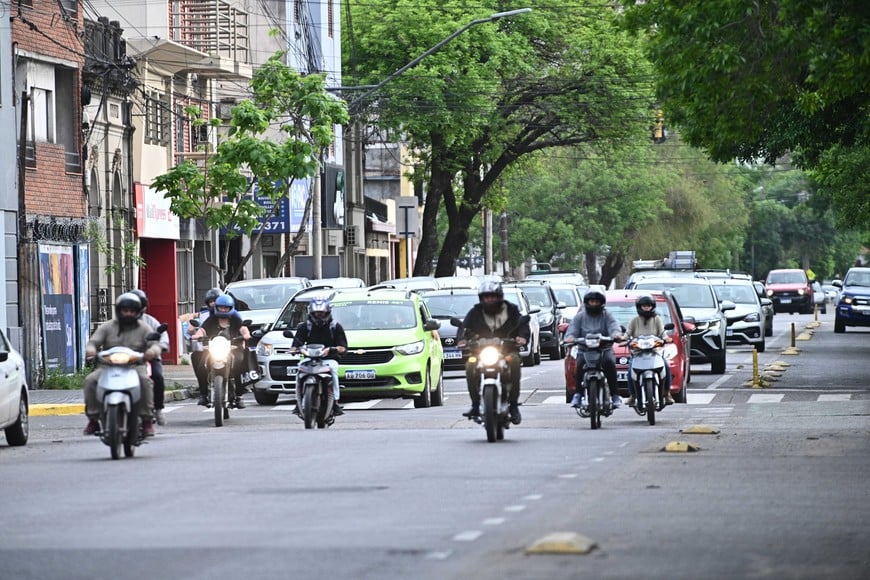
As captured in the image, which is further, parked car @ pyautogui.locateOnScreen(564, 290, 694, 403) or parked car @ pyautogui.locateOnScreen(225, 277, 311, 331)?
Answer: parked car @ pyautogui.locateOnScreen(225, 277, 311, 331)

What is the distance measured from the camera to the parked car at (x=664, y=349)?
25.2 meters

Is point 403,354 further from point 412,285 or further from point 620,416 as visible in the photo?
point 412,285

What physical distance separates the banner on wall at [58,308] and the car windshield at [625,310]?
10.6 meters

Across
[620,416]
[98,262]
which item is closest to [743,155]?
[620,416]

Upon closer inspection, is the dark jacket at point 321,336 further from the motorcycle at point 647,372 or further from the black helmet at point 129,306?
the black helmet at point 129,306

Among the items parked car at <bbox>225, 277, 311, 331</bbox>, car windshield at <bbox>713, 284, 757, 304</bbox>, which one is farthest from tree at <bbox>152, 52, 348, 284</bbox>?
car windshield at <bbox>713, 284, 757, 304</bbox>

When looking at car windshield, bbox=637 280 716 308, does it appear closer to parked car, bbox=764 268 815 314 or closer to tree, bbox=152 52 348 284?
tree, bbox=152 52 348 284

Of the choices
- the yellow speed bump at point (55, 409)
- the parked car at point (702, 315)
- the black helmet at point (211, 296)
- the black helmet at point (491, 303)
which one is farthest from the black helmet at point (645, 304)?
the parked car at point (702, 315)

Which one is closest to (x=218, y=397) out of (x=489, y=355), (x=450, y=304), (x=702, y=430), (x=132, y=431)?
(x=489, y=355)

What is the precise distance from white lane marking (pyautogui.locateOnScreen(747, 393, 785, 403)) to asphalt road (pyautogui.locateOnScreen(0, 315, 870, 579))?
3.77 metres

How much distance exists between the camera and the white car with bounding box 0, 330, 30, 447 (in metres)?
19.9

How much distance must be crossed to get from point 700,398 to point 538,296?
16557 mm

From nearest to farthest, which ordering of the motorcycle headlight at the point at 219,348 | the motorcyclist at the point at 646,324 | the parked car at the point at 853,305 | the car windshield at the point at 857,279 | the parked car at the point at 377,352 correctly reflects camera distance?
the motorcyclist at the point at 646,324 → the motorcycle headlight at the point at 219,348 → the parked car at the point at 377,352 → the parked car at the point at 853,305 → the car windshield at the point at 857,279

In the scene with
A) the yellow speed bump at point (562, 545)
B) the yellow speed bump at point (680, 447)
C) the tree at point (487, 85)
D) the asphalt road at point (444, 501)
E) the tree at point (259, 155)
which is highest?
the tree at point (487, 85)
